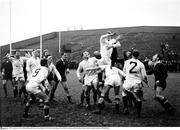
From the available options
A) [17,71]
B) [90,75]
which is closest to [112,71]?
[90,75]

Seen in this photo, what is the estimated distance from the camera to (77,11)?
19.3ft

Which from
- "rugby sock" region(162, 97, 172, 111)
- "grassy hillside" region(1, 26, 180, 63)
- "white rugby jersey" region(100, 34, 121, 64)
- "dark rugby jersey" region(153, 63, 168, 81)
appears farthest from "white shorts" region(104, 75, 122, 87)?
"grassy hillside" region(1, 26, 180, 63)

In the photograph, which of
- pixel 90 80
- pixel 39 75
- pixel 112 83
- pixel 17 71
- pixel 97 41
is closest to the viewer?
pixel 39 75

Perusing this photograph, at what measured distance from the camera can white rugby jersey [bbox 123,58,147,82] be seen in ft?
15.7

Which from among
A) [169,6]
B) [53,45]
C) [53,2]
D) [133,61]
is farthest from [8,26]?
[53,45]

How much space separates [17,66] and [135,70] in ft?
12.3

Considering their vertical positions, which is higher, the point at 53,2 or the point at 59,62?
the point at 53,2

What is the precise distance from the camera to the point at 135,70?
15.7 ft

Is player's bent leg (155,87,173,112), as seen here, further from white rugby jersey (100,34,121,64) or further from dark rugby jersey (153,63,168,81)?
white rugby jersey (100,34,121,64)

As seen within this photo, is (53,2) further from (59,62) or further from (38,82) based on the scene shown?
(38,82)

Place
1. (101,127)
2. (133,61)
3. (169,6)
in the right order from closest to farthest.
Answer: (101,127)
(133,61)
(169,6)

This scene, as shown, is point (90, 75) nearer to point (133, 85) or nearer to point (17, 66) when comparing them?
point (133, 85)

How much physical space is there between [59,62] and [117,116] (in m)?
2.28

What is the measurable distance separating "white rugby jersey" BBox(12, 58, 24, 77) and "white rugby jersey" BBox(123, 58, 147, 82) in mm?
3386
